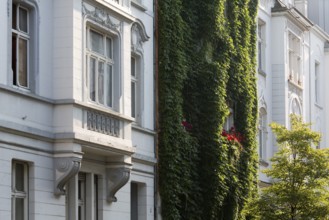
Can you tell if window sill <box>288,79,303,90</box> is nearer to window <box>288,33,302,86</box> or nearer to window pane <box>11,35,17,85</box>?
window <box>288,33,302,86</box>

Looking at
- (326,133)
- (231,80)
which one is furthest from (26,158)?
(326,133)

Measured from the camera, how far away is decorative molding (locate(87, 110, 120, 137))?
29.2 meters

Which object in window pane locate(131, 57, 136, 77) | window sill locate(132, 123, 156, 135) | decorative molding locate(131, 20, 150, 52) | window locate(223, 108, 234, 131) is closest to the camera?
window sill locate(132, 123, 156, 135)

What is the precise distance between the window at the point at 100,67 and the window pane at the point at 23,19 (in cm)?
231

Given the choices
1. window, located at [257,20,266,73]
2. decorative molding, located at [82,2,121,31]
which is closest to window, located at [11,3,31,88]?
decorative molding, located at [82,2,121,31]

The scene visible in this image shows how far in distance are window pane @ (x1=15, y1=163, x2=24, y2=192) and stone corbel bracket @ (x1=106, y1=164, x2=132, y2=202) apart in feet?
14.4

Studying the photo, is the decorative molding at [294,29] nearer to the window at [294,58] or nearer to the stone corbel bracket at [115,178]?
the window at [294,58]

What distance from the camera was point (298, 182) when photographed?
3897 centimetres

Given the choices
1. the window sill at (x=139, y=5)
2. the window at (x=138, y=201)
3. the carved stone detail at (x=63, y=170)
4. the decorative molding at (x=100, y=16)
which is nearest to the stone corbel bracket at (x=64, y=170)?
the carved stone detail at (x=63, y=170)

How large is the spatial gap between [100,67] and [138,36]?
4.43 metres

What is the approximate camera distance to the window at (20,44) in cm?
2741

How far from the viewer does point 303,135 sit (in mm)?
39562

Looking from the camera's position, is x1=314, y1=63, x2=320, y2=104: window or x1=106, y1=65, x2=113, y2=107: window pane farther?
x1=314, y1=63, x2=320, y2=104: window

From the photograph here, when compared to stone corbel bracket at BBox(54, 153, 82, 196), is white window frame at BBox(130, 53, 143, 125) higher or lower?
higher
